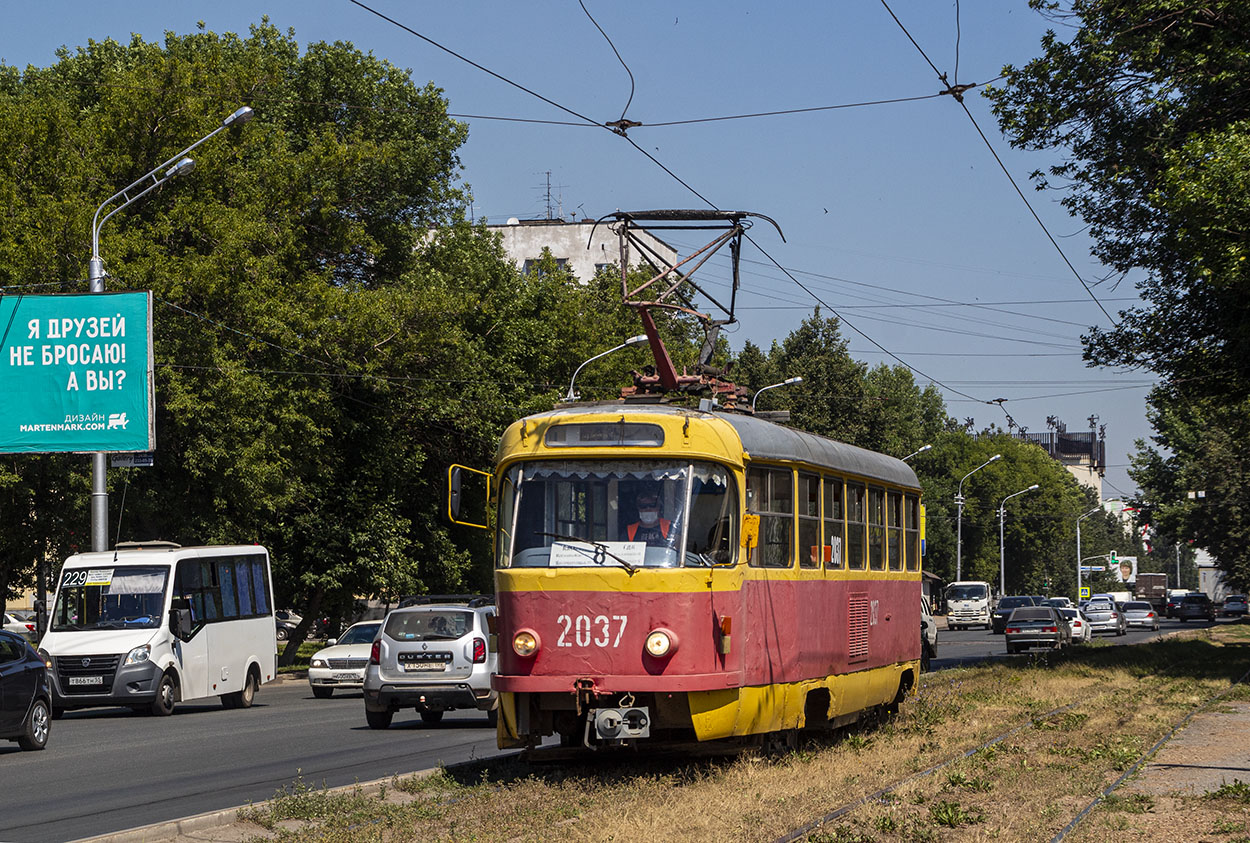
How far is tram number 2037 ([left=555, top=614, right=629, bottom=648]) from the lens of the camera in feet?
40.4

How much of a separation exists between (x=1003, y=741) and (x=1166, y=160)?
12638 millimetres

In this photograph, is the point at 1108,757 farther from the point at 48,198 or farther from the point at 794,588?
the point at 48,198

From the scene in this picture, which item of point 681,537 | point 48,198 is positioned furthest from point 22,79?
point 681,537

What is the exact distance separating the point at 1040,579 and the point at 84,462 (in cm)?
9141

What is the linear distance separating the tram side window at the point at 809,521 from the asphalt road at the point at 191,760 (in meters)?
4.28

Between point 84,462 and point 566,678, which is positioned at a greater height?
point 84,462

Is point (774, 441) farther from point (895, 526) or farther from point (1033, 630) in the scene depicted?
point (1033, 630)

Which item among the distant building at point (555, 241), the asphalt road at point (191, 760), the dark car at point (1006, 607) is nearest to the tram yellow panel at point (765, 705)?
the asphalt road at point (191, 760)

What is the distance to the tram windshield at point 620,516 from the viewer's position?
12.5 m

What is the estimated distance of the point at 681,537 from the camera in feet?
41.1

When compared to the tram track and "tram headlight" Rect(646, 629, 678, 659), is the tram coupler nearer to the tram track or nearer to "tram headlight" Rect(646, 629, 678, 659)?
"tram headlight" Rect(646, 629, 678, 659)

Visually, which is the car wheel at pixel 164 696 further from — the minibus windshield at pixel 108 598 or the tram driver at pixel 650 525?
the tram driver at pixel 650 525

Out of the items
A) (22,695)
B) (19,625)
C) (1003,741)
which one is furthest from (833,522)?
(19,625)

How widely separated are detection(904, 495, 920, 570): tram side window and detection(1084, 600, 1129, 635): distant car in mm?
44714
